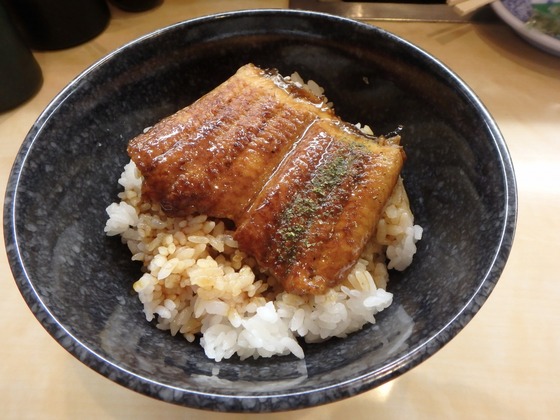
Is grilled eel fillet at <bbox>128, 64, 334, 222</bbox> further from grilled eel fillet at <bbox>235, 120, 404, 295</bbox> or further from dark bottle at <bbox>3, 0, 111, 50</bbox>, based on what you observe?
dark bottle at <bbox>3, 0, 111, 50</bbox>

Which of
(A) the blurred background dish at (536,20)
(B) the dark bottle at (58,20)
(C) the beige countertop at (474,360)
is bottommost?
(C) the beige countertop at (474,360)

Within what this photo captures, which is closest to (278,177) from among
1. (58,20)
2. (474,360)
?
(474,360)

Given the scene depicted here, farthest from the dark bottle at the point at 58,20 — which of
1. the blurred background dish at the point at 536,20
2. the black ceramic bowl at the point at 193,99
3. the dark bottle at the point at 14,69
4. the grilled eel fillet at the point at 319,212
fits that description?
the blurred background dish at the point at 536,20

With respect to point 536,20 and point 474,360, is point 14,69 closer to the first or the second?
point 474,360

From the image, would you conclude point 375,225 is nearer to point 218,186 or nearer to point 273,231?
point 273,231

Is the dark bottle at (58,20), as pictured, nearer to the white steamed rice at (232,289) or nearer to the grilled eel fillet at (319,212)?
the white steamed rice at (232,289)

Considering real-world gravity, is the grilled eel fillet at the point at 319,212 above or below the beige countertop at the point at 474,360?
above

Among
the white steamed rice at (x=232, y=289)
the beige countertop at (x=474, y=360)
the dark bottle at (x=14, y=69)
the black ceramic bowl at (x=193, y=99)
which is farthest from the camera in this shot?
the dark bottle at (x=14, y=69)
